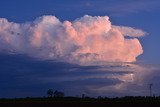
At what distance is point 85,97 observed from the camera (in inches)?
5822
